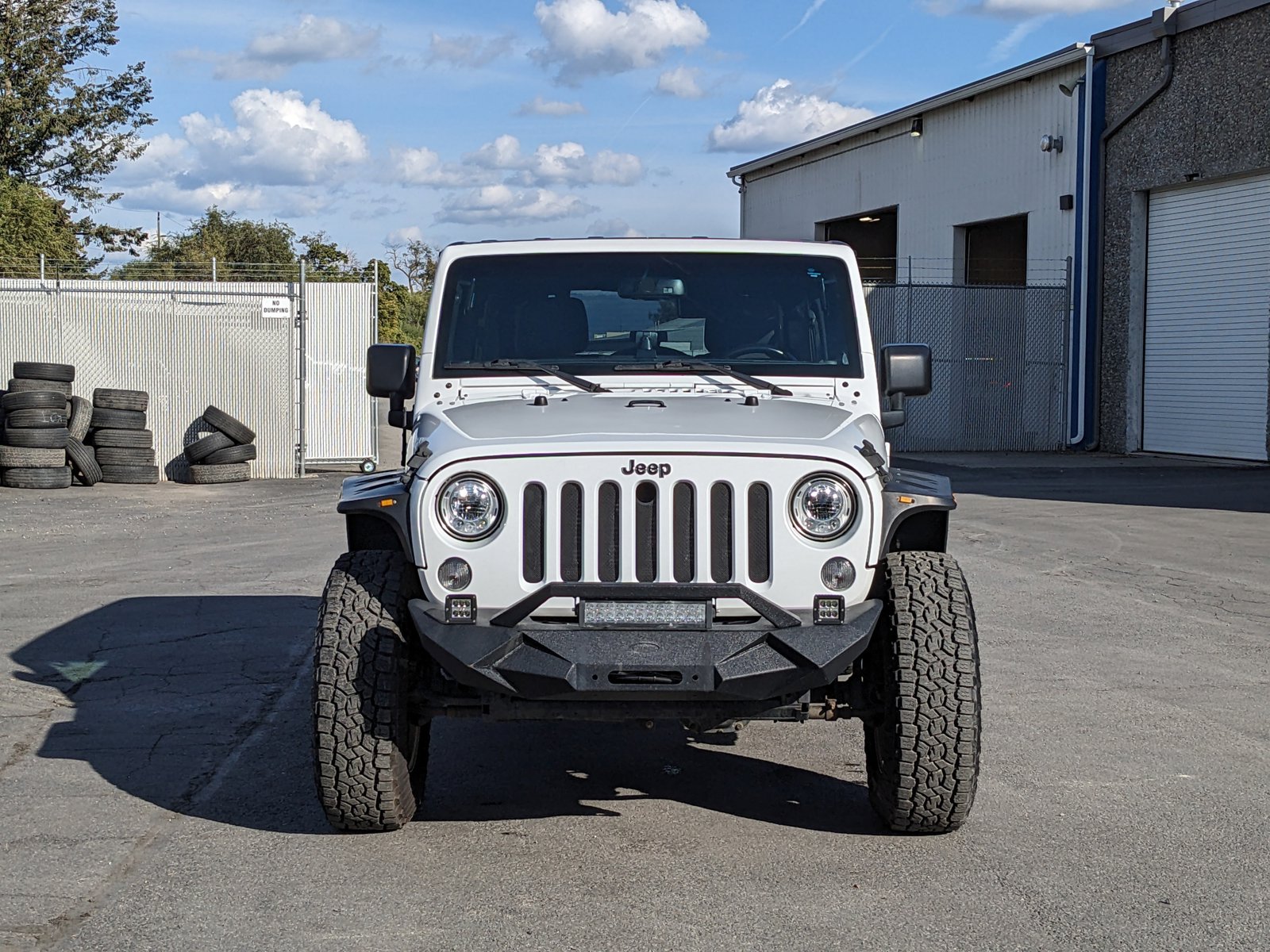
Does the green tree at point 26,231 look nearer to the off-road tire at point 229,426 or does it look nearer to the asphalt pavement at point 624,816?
the off-road tire at point 229,426

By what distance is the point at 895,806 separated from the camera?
491 cm

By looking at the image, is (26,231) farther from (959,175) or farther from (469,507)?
(469,507)

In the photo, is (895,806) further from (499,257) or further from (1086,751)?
(499,257)

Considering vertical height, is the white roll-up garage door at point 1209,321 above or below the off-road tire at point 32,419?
above

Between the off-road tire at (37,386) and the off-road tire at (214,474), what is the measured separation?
1.86 m

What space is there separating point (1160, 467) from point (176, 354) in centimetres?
1419

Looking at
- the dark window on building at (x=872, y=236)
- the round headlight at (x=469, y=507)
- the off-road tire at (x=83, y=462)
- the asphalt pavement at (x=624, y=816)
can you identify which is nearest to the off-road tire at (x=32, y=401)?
the off-road tire at (x=83, y=462)

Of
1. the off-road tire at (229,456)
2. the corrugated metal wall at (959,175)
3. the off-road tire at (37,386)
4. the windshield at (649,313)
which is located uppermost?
→ the corrugated metal wall at (959,175)

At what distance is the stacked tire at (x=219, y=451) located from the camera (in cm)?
1950

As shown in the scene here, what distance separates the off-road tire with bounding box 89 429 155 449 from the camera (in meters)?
19.0

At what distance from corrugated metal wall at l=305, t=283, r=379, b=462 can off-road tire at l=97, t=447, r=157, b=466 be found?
2466 millimetres

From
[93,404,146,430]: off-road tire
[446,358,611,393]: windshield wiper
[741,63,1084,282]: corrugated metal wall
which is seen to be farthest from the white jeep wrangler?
[741,63,1084,282]: corrugated metal wall

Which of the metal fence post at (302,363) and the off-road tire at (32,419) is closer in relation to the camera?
the off-road tire at (32,419)

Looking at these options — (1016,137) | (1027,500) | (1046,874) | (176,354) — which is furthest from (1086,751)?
(1016,137)
